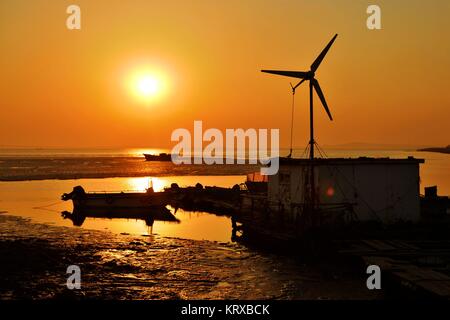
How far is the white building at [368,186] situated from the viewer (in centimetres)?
2791

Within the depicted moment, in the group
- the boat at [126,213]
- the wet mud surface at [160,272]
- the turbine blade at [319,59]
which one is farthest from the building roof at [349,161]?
the boat at [126,213]

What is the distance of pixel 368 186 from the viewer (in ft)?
92.5

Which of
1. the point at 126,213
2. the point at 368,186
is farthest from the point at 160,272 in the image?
the point at 126,213

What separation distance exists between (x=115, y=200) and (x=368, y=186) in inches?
1168

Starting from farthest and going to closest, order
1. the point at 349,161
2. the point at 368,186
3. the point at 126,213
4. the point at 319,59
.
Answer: the point at 126,213 < the point at 368,186 < the point at 349,161 < the point at 319,59

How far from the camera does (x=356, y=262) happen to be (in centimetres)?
→ 2306

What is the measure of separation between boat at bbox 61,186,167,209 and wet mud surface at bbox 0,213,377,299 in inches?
651

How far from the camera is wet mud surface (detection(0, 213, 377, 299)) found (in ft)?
65.2

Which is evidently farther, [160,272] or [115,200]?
[115,200]

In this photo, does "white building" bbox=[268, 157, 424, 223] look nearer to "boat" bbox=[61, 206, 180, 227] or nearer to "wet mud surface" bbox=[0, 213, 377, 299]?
"wet mud surface" bbox=[0, 213, 377, 299]

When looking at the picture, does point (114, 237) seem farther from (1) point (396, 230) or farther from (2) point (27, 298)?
(1) point (396, 230)

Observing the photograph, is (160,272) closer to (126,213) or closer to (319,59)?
(319,59)

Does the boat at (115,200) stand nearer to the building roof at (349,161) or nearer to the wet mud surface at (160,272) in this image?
the wet mud surface at (160,272)
